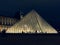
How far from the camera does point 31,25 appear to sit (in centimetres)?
6281

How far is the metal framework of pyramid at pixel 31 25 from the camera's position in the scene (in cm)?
5968

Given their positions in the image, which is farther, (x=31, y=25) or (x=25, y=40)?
(x=31, y=25)

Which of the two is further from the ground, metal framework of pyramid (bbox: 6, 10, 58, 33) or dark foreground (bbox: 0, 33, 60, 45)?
metal framework of pyramid (bbox: 6, 10, 58, 33)

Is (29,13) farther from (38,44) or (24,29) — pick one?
(38,44)

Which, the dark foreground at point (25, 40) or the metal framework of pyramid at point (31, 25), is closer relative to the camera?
the dark foreground at point (25, 40)

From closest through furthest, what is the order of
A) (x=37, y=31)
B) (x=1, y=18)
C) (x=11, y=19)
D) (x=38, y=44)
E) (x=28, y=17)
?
(x=38, y=44) → (x=37, y=31) → (x=28, y=17) → (x=1, y=18) → (x=11, y=19)

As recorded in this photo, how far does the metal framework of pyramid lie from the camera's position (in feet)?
196

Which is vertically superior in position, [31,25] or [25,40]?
[31,25]

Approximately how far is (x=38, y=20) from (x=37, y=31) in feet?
22.7

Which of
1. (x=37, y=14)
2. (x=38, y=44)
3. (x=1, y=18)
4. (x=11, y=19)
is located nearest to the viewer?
(x=38, y=44)

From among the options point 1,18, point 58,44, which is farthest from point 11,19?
point 58,44

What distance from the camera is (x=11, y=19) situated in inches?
4498

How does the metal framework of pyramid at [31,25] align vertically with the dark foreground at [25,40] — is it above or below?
above

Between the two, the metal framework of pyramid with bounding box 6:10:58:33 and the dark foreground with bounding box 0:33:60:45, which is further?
the metal framework of pyramid with bounding box 6:10:58:33
